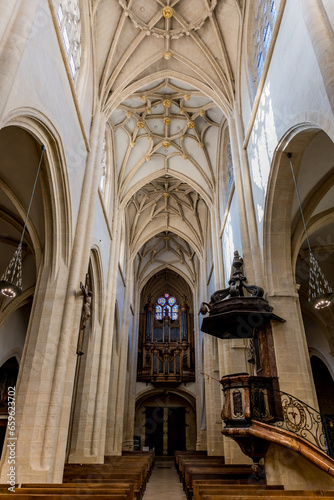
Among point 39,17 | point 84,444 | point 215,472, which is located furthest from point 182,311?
point 39,17

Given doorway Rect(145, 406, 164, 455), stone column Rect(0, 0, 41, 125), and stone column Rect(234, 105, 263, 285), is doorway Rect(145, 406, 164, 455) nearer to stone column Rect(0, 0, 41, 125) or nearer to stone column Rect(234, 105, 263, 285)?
stone column Rect(234, 105, 263, 285)

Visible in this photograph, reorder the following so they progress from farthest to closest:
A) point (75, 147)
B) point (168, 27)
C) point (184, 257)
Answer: point (184, 257), point (168, 27), point (75, 147)

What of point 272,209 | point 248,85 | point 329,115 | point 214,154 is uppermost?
point 214,154

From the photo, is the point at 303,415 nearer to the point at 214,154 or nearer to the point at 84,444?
the point at 84,444

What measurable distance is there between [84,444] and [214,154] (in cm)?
1285

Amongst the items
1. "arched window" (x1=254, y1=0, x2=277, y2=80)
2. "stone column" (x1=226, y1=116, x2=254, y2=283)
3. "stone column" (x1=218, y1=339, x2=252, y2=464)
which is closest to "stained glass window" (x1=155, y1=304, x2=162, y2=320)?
"stone column" (x1=218, y1=339, x2=252, y2=464)

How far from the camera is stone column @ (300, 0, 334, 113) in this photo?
481 centimetres

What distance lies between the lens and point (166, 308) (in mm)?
28531

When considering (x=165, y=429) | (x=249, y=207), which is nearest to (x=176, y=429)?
(x=165, y=429)

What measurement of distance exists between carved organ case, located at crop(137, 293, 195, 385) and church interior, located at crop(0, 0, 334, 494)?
5050mm

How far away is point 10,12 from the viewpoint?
5234 millimetres

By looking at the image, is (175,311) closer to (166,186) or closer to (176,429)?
(176,429)

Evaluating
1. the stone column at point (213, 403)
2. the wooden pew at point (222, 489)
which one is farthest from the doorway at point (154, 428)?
the wooden pew at point (222, 489)

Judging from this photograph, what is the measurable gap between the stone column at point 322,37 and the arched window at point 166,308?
24.2 meters
